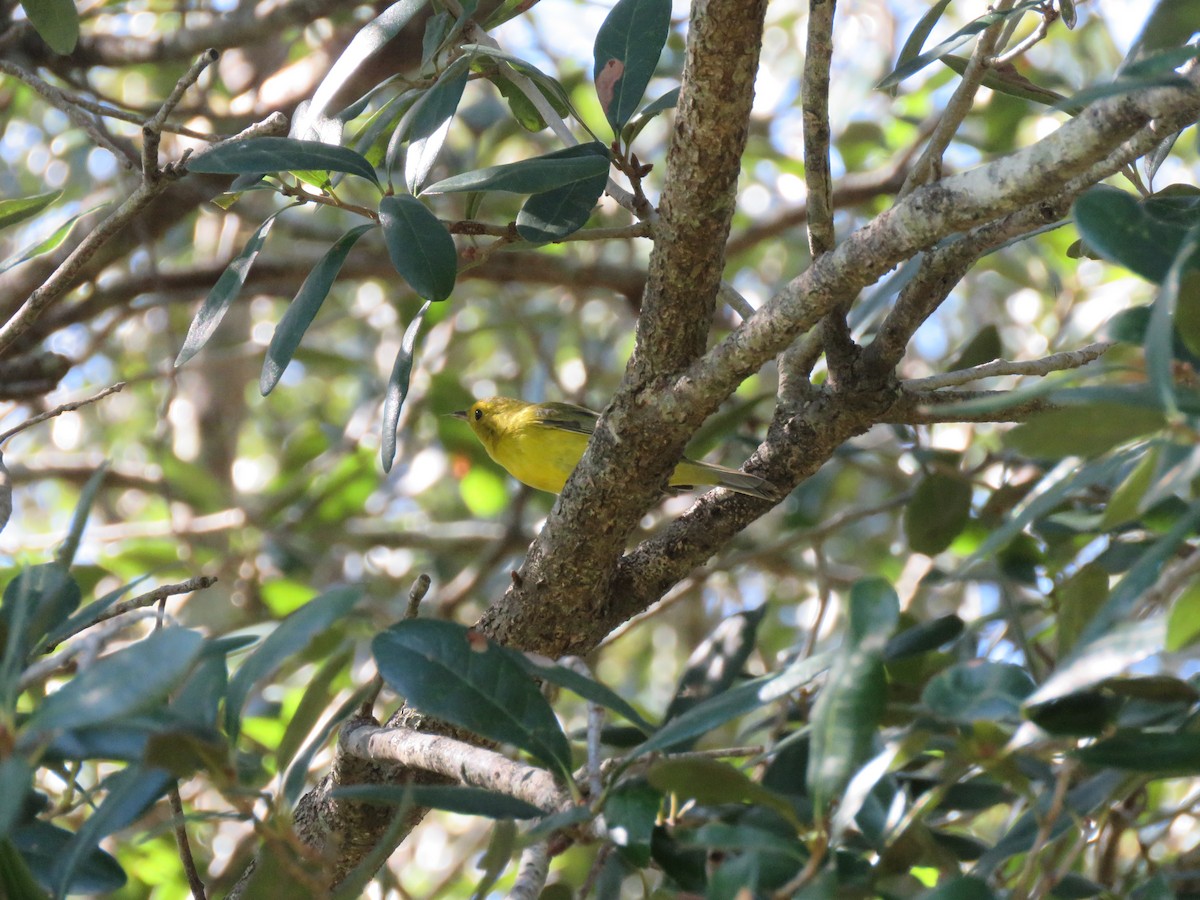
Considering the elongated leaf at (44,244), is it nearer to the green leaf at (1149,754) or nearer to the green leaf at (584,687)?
the green leaf at (584,687)

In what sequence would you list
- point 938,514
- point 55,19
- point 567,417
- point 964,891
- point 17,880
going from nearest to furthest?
point 964,891 < point 17,880 < point 55,19 < point 938,514 < point 567,417

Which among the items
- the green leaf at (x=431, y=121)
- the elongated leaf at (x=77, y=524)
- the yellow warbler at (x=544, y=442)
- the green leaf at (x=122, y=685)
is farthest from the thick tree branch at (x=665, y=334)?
the yellow warbler at (x=544, y=442)

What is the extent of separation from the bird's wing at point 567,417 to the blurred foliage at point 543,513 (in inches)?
19.8

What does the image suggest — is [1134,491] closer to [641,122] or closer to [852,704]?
[852,704]

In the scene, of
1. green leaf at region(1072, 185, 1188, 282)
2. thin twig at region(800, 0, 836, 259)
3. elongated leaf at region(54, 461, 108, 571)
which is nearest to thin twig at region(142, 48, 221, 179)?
elongated leaf at region(54, 461, 108, 571)

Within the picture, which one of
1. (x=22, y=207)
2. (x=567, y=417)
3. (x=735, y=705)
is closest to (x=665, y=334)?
(x=735, y=705)

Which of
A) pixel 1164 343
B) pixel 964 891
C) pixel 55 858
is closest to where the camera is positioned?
pixel 1164 343

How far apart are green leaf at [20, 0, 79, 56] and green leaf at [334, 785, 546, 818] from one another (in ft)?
6.29

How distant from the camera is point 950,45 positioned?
1.99 metres

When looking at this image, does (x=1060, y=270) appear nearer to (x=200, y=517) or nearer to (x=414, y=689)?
(x=200, y=517)

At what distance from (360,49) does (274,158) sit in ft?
1.49

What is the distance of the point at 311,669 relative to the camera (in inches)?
210

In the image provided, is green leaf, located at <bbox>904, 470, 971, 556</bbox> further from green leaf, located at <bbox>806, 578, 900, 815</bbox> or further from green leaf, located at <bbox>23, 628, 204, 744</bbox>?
green leaf, located at <bbox>23, 628, 204, 744</bbox>

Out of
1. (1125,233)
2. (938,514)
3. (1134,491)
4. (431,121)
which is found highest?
(431,121)
